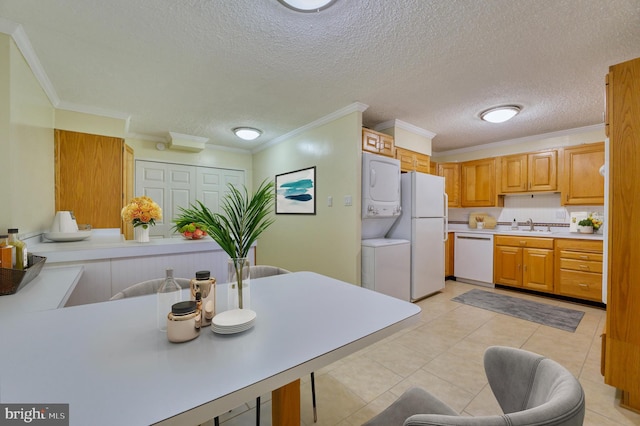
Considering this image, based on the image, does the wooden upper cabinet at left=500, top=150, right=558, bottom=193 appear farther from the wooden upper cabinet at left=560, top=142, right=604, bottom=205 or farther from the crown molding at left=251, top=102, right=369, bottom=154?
the crown molding at left=251, top=102, right=369, bottom=154

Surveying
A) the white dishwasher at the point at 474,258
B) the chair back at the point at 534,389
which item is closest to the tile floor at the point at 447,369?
the chair back at the point at 534,389

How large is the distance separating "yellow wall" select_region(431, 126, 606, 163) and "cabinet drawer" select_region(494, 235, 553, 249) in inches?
56.4

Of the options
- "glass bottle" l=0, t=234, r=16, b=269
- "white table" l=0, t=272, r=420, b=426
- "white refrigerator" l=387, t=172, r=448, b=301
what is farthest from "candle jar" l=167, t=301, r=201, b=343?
Answer: "white refrigerator" l=387, t=172, r=448, b=301

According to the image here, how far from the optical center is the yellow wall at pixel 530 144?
362 centimetres

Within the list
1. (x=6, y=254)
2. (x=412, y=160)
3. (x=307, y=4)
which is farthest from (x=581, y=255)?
(x=6, y=254)

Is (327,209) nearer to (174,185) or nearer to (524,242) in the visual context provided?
(174,185)

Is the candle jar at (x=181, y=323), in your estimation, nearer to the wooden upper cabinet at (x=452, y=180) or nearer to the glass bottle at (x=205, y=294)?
the glass bottle at (x=205, y=294)

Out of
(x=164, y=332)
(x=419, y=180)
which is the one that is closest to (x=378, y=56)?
(x=419, y=180)

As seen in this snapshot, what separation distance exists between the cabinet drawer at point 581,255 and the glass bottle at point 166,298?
14.9ft

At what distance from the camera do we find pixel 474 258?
4.30 m

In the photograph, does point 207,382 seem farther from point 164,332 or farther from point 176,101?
point 176,101

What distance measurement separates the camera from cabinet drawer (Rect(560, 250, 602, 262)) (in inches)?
127

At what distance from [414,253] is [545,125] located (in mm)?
2582

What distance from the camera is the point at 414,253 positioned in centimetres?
343
